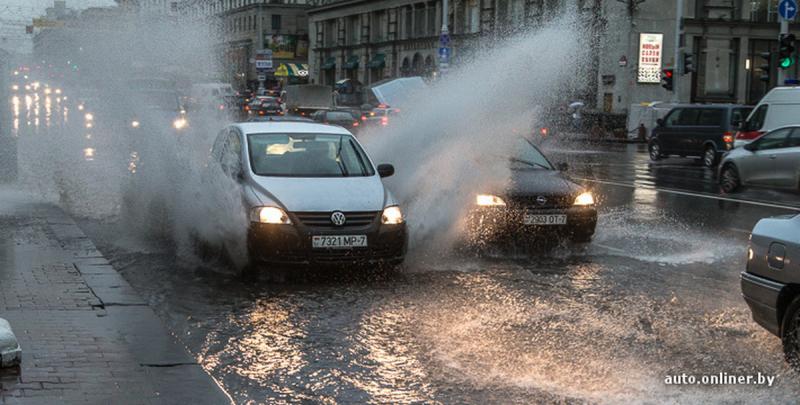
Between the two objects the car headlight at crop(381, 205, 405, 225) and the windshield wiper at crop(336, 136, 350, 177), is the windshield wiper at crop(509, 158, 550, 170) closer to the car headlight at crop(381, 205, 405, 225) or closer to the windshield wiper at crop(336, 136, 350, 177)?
the windshield wiper at crop(336, 136, 350, 177)

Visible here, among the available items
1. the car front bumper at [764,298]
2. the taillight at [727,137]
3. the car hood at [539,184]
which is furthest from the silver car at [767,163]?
the car front bumper at [764,298]

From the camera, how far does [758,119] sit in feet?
82.0

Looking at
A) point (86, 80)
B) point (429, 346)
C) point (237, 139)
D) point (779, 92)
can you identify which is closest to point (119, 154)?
point (86, 80)

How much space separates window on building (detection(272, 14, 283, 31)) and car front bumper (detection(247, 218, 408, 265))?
88.9 m

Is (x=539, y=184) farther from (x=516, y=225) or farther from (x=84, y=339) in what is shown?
(x=84, y=339)

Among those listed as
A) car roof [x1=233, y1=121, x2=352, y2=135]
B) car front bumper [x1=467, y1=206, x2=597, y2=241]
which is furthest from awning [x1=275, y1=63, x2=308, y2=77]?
car front bumper [x1=467, y1=206, x2=597, y2=241]

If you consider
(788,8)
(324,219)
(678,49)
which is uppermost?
(788,8)

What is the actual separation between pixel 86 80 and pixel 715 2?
40046 millimetres

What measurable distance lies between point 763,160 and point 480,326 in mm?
13484

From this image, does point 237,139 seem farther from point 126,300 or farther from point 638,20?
point 638,20

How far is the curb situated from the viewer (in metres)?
5.66

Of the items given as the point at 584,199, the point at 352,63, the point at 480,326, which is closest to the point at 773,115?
the point at 584,199

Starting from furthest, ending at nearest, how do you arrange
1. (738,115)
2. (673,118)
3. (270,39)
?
1. (270,39)
2. (673,118)
3. (738,115)

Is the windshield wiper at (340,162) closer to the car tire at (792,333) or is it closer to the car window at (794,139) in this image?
the car tire at (792,333)
